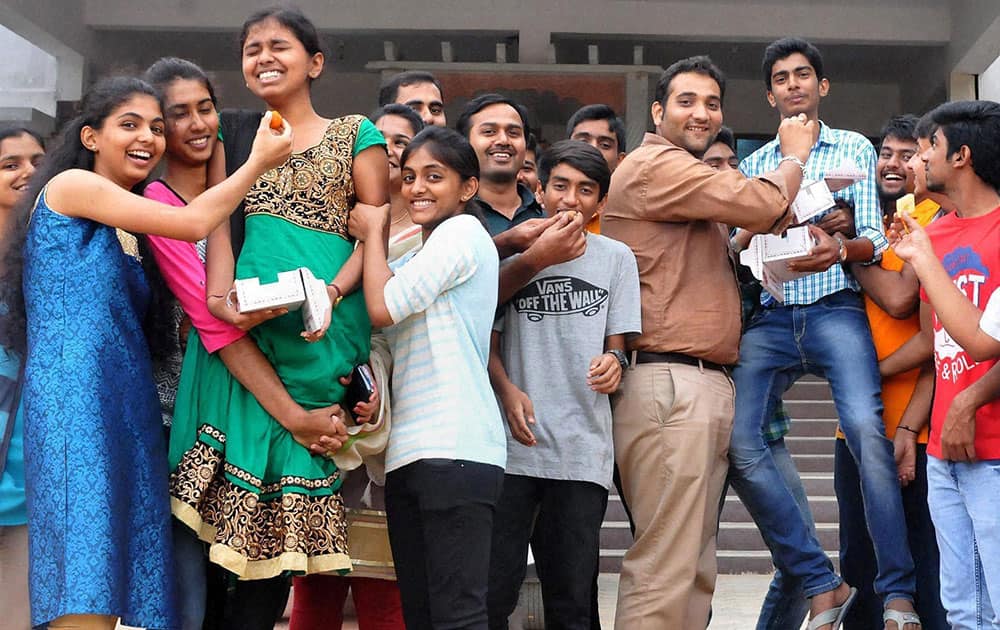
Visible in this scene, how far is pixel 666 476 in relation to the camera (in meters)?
3.50

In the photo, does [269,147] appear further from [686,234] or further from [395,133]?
[686,234]

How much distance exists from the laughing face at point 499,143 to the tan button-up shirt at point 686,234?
0.33 metres

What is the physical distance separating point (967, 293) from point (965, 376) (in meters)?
0.23

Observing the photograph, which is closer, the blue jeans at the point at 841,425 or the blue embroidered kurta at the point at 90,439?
the blue embroidered kurta at the point at 90,439

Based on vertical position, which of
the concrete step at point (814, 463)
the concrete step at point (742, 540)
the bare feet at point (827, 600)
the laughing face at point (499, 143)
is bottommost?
the concrete step at point (742, 540)

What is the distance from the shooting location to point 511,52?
12.7 metres

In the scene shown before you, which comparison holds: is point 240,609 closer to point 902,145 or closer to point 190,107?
point 190,107

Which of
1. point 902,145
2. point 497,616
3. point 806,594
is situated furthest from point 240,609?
point 902,145

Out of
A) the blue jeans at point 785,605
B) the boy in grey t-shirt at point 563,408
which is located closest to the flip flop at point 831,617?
the blue jeans at point 785,605

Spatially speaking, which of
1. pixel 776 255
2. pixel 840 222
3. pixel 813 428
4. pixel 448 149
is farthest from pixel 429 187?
pixel 813 428

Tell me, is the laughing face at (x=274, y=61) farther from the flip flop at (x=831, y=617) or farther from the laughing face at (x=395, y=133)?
the flip flop at (x=831, y=617)

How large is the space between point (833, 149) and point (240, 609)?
2.53 meters

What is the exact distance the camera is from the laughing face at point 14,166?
3.95 meters

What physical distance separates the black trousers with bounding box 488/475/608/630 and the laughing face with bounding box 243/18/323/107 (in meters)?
1.24
